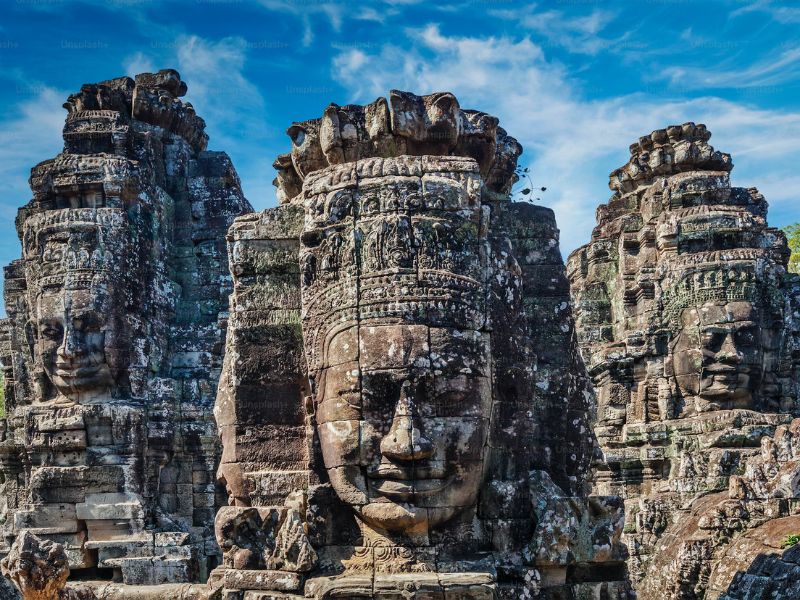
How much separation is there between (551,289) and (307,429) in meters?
2.31

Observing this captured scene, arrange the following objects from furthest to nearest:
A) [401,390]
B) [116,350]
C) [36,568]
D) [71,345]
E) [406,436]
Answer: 1. [116,350]
2. [71,345]
3. [36,568]
4. [401,390]
5. [406,436]

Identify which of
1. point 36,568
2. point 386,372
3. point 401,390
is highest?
point 386,372

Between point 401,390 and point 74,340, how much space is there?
8.64 metres

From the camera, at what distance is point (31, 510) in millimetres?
13883

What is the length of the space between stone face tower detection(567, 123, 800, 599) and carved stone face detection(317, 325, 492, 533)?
8216mm

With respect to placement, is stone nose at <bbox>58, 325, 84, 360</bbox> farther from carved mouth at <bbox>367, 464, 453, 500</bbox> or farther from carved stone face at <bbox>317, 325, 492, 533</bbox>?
carved mouth at <bbox>367, 464, 453, 500</bbox>

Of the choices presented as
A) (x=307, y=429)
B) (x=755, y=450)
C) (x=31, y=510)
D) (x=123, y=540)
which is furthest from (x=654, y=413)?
(x=307, y=429)

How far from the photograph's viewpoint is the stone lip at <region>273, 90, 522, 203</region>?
7699mm

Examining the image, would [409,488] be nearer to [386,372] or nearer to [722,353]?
[386,372]

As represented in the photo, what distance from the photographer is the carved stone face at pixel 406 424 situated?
6.86m

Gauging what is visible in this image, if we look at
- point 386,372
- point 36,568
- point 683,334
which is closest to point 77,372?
point 36,568

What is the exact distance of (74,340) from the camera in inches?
559

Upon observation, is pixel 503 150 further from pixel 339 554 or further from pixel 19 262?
pixel 19 262

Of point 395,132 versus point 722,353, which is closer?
point 395,132
